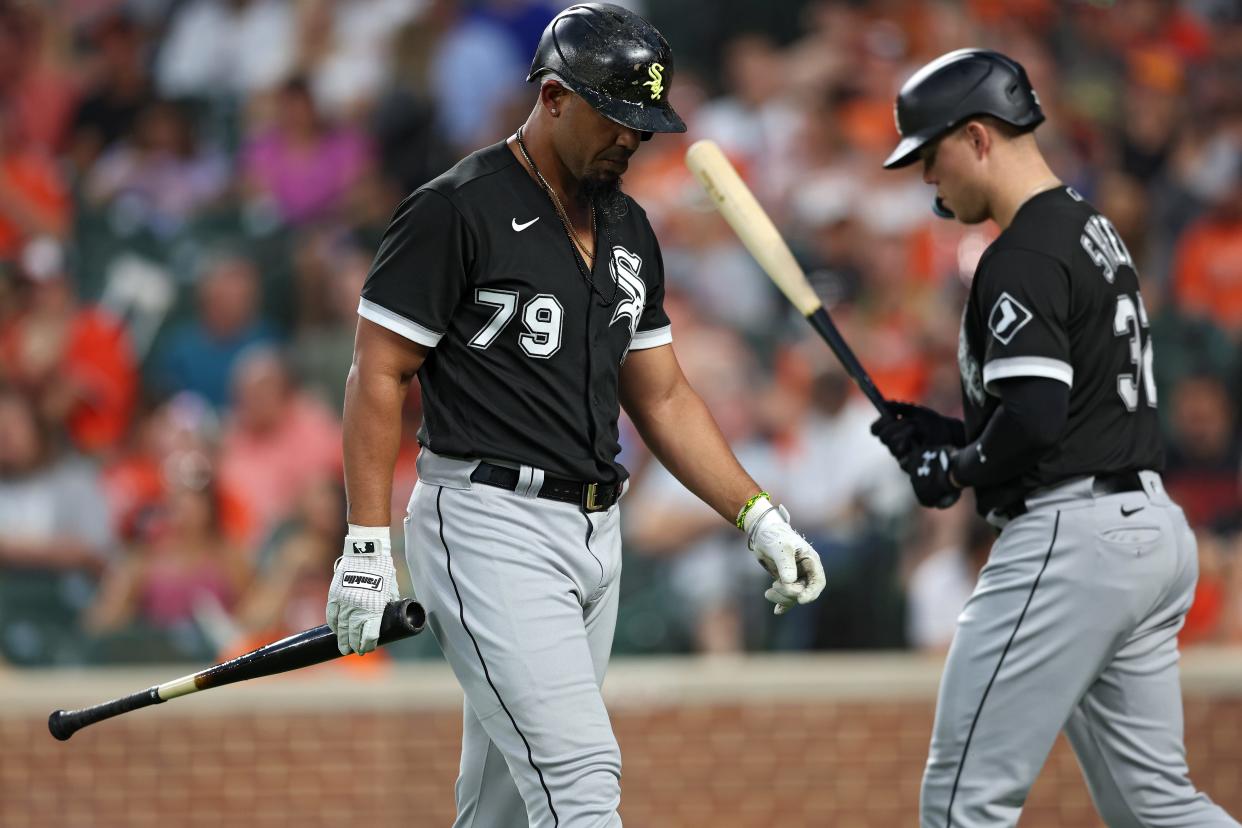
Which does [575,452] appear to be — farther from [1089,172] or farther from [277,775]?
[1089,172]

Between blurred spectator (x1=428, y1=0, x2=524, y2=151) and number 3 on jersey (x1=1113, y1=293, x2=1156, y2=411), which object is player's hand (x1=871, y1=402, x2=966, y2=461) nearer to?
number 3 on jersey (x1=1113, y1=293, x2=1156, y2=411)

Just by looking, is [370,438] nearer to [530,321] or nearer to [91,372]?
[530,321]

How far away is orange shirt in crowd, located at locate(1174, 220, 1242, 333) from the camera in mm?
7055

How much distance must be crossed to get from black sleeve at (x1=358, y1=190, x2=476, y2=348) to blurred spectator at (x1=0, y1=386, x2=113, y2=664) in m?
3.78

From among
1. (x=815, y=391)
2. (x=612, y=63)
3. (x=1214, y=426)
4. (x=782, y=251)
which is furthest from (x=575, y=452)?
(x=1214, y=426)

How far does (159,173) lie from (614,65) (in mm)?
5358

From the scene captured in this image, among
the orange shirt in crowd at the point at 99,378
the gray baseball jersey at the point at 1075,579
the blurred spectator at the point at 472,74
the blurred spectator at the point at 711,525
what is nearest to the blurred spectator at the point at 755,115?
the blurred spectator at the point at 472,74

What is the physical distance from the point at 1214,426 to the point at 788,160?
7.47ft

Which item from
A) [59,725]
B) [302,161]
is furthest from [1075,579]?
[302,161]

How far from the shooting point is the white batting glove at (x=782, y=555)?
3.46 metres

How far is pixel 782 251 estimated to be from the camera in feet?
14.0

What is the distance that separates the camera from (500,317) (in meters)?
3.22

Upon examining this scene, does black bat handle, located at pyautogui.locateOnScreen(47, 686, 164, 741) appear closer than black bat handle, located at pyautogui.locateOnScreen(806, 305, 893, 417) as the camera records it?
Yes

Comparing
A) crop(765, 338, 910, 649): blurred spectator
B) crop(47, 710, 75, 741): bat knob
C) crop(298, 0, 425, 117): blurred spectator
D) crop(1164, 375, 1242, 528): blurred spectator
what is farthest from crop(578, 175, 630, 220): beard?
crop(298, 0, 425, 117): blurred spectator
